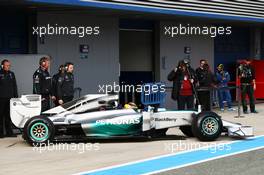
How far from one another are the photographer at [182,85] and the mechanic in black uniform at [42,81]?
11.8ft

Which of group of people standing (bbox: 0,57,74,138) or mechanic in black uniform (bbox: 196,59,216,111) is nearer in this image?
group of people standing (bbox: 0,57,74,138)

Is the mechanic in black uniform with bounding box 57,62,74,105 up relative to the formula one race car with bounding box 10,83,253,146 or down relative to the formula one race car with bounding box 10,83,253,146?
up

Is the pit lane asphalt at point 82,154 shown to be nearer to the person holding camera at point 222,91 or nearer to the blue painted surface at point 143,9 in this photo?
the blue painted surface at point 143,9

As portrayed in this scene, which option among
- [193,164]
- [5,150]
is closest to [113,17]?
[5,150]

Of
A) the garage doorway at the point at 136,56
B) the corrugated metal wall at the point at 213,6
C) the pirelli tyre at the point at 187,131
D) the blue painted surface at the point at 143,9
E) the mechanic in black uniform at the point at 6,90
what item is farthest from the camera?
the garage doorway at the point at 136,56

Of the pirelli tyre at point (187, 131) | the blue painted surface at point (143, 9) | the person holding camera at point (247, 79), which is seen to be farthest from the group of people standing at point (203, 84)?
the pirelli tyre at point (187, 131)

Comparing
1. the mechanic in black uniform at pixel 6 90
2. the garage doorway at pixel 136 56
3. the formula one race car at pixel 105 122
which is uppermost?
the garage doorway at pixel 136 56

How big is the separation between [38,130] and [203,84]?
299 inches

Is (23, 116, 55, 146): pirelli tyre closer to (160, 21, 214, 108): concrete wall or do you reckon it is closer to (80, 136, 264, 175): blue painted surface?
(80, 136, 264, 175): blue painted surface

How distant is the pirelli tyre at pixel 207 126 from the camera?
39.4 feet

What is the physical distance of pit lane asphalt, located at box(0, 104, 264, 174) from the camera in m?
9.32

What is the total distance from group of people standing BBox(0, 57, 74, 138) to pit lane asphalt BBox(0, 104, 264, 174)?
0.59 meters

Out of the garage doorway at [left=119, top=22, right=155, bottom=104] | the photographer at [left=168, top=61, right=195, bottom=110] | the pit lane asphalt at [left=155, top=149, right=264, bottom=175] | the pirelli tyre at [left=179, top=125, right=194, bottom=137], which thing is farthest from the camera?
the garage doorway at [left=119, top=22, right=155, bottom=104]

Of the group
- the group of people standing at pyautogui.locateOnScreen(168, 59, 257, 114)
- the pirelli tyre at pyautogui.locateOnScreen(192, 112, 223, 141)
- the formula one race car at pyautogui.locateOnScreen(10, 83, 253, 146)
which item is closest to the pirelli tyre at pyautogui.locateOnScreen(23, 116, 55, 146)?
the formula one race car at pyautogui.locateOnScreen(10, 83, 253, 146)
